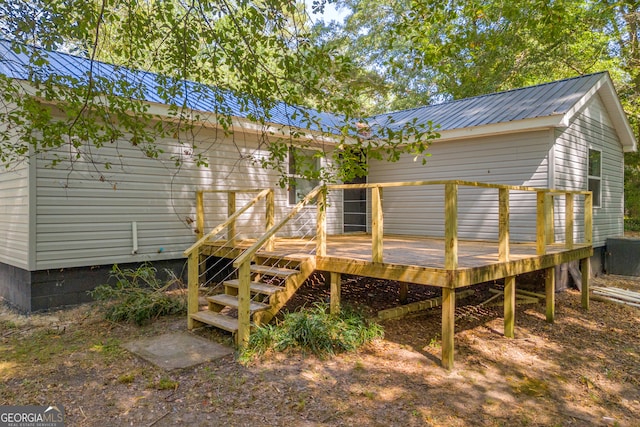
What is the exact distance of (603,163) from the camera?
891cm

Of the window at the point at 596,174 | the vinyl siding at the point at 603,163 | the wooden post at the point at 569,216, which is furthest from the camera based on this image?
the window at the point at 596,174

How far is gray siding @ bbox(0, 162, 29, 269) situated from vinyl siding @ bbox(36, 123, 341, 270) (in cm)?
30

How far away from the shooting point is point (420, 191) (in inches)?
346

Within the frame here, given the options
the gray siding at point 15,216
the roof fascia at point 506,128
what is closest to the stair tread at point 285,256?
the gray siding at point 15,216

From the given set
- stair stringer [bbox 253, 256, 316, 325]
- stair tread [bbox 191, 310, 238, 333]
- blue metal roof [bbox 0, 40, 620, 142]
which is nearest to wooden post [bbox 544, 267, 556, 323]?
blue metal roof [bbox 0, 40, 620, 142]

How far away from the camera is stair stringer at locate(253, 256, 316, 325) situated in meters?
4.54

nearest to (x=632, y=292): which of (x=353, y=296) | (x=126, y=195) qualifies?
(x=353, y=296)

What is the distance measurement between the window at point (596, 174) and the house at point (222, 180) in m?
0.02

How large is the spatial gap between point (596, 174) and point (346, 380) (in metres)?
7.85

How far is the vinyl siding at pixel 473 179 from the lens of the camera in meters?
7.25

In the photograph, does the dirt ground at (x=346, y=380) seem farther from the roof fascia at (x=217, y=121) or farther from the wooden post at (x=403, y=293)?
the roof fascia at (x=217, y=121)

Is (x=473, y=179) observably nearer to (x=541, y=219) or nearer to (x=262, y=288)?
(x=541, y=219)

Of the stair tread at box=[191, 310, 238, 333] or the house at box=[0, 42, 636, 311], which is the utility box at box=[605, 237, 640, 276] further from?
the stair tread at box=[191, 310, 238, 333]

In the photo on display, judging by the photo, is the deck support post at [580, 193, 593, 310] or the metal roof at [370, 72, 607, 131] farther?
the metal roof at [370, 72, 607, 131]
